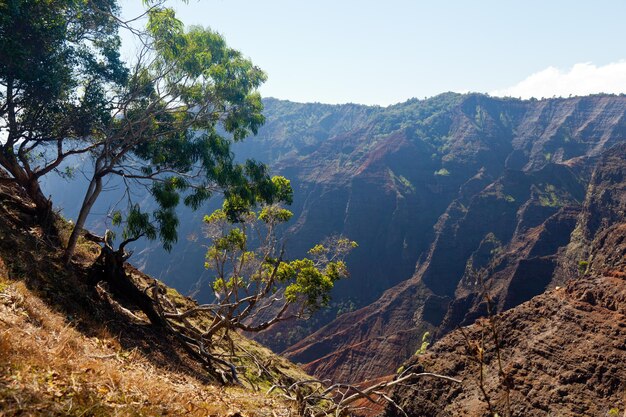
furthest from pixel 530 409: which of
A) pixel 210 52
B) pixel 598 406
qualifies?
pixel 210 52

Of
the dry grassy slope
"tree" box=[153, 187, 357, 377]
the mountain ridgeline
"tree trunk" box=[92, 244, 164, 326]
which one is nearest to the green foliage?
"tree" box=[153, 187, 357, 377]

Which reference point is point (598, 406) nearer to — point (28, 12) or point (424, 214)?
point (28, 12)

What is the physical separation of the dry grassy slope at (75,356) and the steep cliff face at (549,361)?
6.06m

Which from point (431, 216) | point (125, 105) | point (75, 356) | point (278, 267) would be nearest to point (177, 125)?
point (125, 105)

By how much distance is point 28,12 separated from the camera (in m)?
8.37

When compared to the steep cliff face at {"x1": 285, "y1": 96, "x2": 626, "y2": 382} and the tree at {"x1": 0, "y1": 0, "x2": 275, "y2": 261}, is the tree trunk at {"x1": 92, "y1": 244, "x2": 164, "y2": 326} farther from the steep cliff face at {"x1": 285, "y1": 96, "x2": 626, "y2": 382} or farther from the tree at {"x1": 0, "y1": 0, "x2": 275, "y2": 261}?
the steep cliff face at {"x1": 285, "y1": 96, "x2": 626, "y2": 382}

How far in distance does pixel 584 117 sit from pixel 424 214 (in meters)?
61.4

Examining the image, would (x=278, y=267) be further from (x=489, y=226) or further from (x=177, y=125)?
(x=489, y=226)

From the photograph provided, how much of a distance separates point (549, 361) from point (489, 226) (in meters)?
71.4

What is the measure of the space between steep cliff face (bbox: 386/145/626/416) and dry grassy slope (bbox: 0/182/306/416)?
6057 mm

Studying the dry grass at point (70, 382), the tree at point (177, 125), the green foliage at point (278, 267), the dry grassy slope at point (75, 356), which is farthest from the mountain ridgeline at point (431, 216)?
the dry grass at point (70, 382)

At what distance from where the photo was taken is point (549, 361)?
39.6 feet

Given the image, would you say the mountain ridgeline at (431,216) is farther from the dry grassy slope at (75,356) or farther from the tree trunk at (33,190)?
the dry grassy slope at (75,356)

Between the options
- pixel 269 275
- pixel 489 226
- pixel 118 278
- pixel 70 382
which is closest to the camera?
pixel 70 382
